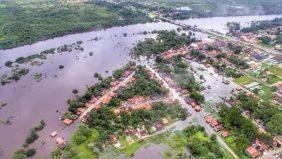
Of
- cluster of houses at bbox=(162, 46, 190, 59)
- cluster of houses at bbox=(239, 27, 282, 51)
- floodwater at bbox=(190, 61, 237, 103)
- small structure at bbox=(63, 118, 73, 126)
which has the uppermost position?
cluster of houses at bbox=(239, 27, 282, 51)

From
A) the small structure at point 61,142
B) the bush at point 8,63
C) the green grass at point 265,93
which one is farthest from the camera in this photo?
the bush at point 8,63

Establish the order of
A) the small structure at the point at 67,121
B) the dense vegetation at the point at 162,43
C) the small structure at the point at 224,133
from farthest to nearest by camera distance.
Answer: the dense vegetation at the point at 162,43 → the small structure at the point at 67,121 → the small structure at the point at 224,133

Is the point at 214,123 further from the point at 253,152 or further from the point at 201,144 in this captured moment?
the point at 253,152

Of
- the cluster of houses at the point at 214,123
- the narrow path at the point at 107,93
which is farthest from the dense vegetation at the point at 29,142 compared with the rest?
the cluster of houses at the point at 214,123

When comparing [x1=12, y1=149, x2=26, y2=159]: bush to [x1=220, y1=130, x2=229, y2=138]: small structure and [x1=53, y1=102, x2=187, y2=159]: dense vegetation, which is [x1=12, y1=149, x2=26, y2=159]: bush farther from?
[x1=220, y1=130, x2=229, y2=138]: small structure

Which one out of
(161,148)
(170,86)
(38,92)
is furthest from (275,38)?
(38,92)

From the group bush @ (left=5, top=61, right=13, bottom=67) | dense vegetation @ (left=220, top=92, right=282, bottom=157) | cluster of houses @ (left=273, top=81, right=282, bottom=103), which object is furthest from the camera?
bush @ (left=5, top=61, right=13, bottom=67)

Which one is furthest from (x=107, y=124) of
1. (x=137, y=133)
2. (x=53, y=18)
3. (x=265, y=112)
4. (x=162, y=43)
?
(x=53, y=18)

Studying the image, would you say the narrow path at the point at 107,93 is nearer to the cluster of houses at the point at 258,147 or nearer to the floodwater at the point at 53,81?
the floodwater at the point at 53,81

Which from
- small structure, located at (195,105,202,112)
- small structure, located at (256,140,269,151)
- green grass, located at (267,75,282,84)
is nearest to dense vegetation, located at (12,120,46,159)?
small structure, located at (195,105,202,112)
